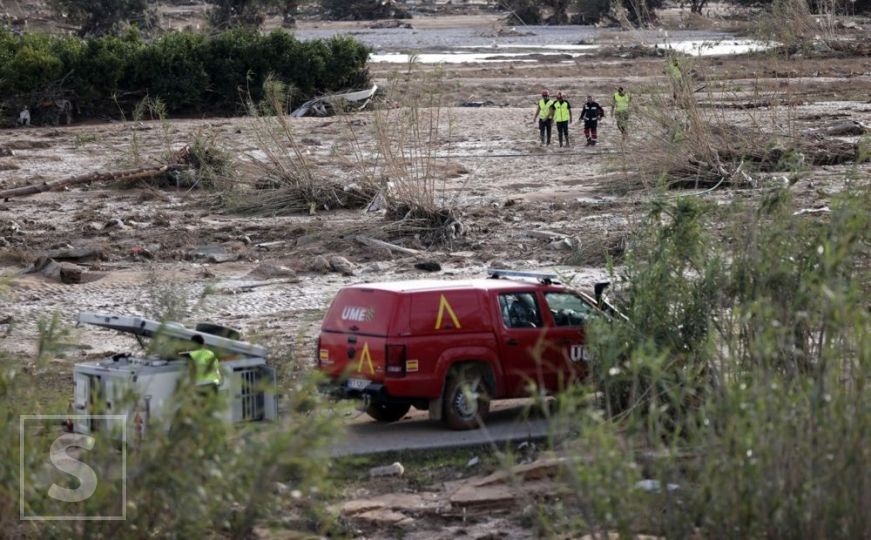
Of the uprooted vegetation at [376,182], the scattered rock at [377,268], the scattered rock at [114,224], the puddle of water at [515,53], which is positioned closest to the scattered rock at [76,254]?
the scattered rock at [114,224]

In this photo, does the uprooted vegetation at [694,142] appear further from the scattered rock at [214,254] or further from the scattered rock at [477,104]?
the scattered rock at [477,104]

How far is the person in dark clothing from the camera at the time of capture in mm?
32438

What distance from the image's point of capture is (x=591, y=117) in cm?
3247

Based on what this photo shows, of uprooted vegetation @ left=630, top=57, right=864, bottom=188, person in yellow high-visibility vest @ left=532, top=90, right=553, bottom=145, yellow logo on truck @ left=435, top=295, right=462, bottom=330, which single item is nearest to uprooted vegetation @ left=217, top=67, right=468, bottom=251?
uprooted vegetation @ left=630, top=57, right=864, bottom=188

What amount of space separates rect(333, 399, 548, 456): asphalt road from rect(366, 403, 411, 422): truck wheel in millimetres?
72

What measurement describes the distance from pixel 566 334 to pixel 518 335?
56 centimetres

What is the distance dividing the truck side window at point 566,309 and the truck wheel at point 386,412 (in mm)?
1767

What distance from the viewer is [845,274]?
1007 centimetres

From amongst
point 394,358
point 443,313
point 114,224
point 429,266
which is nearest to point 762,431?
point 394,358

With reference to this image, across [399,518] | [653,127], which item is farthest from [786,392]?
[653,127]

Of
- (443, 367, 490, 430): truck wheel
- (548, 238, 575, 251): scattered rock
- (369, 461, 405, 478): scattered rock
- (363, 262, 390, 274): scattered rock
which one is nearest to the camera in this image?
(369, 461, 405, 478): scattered rock

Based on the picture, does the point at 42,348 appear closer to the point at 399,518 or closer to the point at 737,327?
the point at 399,518

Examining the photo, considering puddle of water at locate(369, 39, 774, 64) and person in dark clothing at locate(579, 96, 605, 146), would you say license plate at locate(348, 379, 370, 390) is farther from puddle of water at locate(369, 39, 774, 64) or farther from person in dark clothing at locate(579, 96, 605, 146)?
puddle of water at locate(369, 39, 774, 64)

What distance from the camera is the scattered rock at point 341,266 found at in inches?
802
